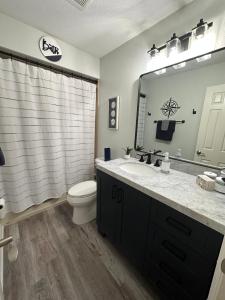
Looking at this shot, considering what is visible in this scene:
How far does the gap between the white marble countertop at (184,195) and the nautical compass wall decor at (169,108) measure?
0.61 meters

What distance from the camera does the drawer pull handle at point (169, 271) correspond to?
2.72ft

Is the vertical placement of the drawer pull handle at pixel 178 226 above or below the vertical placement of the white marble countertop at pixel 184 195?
below

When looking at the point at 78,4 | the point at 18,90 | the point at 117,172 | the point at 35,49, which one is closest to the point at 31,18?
the point at 35,49

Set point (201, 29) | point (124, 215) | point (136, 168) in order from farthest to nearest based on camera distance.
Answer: point (136, 168)
point (124, 215)
point (201, 29)

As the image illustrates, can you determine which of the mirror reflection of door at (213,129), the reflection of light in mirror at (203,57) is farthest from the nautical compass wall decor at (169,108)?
the reflection of light in mirror at (203,57)

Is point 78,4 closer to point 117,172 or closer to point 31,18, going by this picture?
point 31,18

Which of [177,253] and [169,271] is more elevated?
[177,253]

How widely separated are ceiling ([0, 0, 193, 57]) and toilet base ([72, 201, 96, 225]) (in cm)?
204

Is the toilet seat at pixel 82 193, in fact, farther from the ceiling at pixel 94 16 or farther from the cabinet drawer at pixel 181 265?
the ceiling at pixel 94 16

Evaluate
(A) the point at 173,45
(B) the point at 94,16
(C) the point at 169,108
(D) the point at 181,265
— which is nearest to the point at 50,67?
(B) the point at 94,16

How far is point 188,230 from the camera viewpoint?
75 centimetres

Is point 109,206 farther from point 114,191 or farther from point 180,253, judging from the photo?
point 180,253

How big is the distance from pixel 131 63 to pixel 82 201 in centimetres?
179

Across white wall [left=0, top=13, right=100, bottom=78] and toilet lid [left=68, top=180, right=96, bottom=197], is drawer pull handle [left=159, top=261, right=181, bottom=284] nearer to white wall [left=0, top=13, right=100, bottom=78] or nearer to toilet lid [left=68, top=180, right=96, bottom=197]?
toilet lid [left=68, top=180, right=96, bottom=197]
